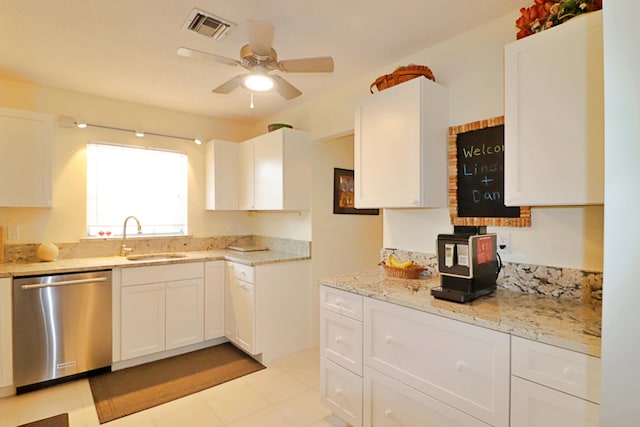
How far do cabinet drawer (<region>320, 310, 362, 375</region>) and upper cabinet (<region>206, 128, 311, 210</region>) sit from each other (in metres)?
1.33

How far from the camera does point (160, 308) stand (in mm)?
2961

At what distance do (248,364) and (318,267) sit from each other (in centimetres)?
110

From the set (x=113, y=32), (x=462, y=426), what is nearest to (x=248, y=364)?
(x=462, y=426)

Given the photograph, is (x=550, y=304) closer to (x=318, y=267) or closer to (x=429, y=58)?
(x=429, y=58)

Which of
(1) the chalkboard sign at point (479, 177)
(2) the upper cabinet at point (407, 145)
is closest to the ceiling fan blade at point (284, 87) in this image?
(2) the upper cabinet at point (407, 145)

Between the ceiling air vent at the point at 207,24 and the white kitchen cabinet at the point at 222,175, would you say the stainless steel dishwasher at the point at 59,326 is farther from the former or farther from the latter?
the ceiling air vent at the point at 207,24

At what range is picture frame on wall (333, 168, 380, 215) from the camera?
3477 millimetres

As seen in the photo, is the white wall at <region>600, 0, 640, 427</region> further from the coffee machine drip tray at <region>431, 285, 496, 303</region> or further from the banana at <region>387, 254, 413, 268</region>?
the banana at <region>387, 254, 413, 268</region>

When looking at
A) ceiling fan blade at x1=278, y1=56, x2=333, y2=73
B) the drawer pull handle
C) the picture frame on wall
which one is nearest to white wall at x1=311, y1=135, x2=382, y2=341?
the picture frame on wall

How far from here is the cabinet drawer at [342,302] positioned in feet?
6.31

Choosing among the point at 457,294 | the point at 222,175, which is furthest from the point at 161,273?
the point at 457,294

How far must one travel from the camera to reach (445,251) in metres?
1.72

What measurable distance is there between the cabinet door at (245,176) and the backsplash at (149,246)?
53 cm

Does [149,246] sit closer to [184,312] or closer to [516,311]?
[184,312]
